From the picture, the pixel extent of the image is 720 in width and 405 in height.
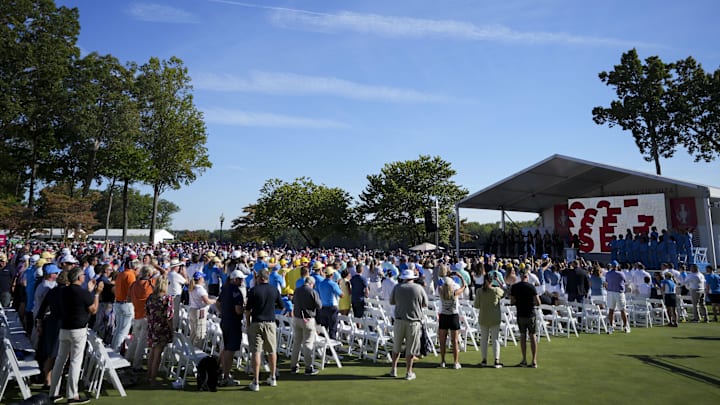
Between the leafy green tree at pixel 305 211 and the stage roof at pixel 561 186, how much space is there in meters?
18.6

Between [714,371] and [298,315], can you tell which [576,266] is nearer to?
[714,371]

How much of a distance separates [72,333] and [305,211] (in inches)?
1457

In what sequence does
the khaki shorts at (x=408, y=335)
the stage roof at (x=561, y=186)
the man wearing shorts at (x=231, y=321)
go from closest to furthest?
1. the man wearing shorts at (x=231, y=321)
2. the khaki shorts at (x=408, y=335)
3. the stage roof at (x=561, y=186)

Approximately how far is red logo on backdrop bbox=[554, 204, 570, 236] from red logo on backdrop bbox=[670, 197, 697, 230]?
17.9 ft

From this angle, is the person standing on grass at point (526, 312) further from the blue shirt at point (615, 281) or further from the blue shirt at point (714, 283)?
the blue shirt at point (714, 283)

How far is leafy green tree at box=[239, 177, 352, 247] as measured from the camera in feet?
137

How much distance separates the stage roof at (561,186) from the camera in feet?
68.4

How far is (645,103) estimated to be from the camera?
29.7m

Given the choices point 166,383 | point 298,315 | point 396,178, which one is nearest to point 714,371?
point 298,315

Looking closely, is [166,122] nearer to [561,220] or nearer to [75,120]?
[75,120]

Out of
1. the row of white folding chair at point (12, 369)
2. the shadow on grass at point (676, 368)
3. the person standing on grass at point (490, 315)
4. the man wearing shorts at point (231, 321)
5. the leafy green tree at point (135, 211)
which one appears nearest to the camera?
the row of white folding chair at point (12, 369)

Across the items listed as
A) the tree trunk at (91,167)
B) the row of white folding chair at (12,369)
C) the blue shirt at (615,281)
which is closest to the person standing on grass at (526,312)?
the blue shirt at (615,281)

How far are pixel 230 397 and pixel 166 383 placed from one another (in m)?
1.24

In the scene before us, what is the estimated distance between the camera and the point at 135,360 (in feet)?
21.2
